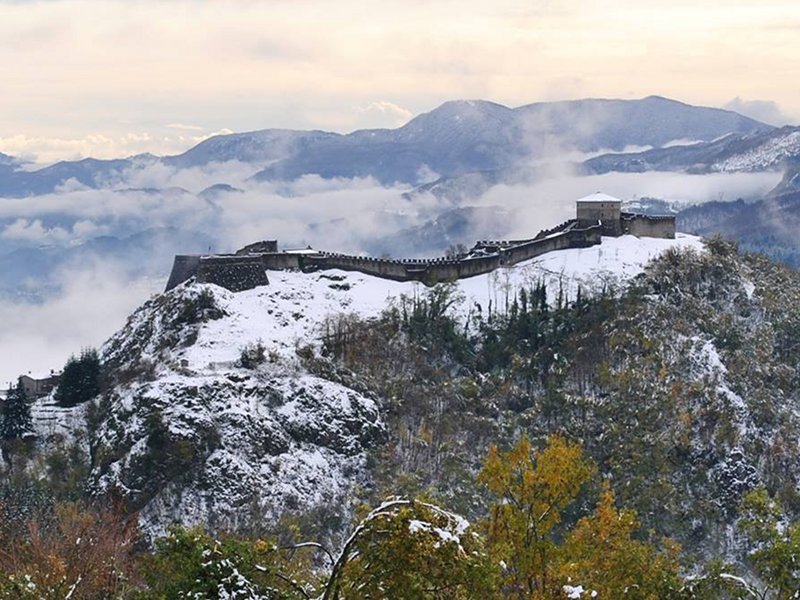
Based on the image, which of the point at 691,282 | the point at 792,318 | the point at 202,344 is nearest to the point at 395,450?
the point at 202,344

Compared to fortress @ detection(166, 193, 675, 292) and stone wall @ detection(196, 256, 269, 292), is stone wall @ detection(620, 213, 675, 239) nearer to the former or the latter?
fortress @ detection(166, 193, 675, 292)

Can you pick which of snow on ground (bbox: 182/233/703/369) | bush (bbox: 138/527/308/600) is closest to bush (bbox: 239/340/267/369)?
snow on ground (bbox: 182/233/703/369)

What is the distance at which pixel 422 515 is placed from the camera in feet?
68.4

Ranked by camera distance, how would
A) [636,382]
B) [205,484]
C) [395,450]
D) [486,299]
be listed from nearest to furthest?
[205,484], [395,450], [636,382], [486,299]

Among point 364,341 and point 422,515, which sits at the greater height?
point 422,515

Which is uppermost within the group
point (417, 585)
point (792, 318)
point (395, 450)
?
point (417, 585)

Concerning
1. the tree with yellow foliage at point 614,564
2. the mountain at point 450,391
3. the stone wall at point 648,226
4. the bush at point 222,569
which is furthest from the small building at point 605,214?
the bush at point 222,569

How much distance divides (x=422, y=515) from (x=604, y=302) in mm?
66907

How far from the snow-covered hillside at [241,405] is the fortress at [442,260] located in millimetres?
1863

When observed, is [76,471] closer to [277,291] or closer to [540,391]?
[277,291]

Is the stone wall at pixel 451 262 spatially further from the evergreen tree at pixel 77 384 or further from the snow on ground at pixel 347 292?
the evergreen tree at pixel 77 384

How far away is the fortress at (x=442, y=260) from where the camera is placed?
287 ft

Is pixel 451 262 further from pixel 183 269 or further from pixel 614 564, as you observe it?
pixel 614 564

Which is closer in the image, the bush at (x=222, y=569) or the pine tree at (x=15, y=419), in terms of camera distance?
the bush at (x=222, y=569)
